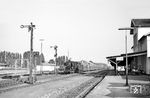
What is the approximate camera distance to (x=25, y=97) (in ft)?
51.3


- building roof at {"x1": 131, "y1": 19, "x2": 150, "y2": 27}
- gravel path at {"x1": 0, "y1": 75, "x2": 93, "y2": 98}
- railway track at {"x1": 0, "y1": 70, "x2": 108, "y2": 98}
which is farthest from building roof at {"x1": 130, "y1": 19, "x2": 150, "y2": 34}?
gravel path at {"x1": 0, "y1": 75, "x2": 93, "y2": 98}

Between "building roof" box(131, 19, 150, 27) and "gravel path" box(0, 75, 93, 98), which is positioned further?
"building roof" box(131, 19, 150, 27)

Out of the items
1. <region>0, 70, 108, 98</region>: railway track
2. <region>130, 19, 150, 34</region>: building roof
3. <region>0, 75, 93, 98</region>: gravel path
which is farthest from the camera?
<region>130, 19, 150, 34</region>: building roof

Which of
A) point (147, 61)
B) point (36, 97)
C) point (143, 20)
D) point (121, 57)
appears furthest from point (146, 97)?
point (143, 20)

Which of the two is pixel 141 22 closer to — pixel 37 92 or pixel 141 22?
pixel 141 22

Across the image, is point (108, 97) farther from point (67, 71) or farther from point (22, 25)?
point (67, 71)

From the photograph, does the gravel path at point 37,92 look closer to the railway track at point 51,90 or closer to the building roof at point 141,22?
the railway track at point 51,90

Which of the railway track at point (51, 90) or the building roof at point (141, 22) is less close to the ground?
the building roof at point (141, 22)

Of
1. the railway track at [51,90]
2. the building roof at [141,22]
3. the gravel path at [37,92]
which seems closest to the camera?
the gravel path at [37,92]

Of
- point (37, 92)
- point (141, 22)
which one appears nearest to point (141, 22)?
point (141, 22)

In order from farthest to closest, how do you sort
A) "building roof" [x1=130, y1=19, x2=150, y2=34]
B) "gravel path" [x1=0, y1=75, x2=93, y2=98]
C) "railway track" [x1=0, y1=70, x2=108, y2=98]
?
"building roof" [x1=130, y1=19, x2=150, y2=34], "railway track" [x1=0, y1=70, x2=108, y2=98], "gravel path" [x1=0, y1=75, x2=93, y2=98]

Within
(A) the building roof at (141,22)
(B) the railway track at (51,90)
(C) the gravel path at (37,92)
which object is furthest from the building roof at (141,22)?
(C) the gravel path at (37,92)

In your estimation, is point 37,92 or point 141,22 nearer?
point 37,92

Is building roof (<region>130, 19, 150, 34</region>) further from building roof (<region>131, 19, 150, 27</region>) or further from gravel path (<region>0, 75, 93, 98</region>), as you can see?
gravel path (<region>0, 75, 93, 98</region>)
